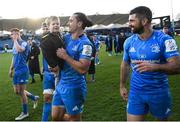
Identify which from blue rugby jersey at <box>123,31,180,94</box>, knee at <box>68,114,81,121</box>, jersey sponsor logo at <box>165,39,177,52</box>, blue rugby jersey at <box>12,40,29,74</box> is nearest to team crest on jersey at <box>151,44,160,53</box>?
blue rugby jersey at <box>123,31,180,94</box>

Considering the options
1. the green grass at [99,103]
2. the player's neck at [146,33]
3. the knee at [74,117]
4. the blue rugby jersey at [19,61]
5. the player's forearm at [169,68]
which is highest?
the player's neck at [146,33]

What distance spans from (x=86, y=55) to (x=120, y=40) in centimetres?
2716

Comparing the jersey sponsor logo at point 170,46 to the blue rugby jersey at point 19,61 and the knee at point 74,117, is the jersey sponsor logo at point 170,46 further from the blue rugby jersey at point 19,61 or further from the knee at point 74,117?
the blue rugby jersey at point 19,61

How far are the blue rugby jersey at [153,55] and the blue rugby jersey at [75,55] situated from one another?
71 centimetres

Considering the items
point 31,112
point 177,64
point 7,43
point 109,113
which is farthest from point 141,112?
point 7,43

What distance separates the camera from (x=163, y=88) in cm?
508

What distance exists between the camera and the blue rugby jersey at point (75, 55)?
5.57 m

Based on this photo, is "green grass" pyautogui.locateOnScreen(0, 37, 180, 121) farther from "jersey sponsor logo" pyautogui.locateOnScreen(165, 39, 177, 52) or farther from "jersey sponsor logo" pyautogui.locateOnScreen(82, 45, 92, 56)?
"jersey sponsor logo" pyautogui.locateOnScreen(165, 39, 177, 52)

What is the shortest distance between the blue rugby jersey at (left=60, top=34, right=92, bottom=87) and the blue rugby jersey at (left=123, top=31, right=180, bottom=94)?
71 cm

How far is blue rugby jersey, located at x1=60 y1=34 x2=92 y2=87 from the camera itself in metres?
5.57

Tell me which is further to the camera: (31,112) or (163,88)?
(31,112)

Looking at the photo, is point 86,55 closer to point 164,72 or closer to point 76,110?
point 76,110

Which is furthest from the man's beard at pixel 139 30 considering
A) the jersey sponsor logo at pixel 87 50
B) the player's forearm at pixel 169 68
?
the jersey sponsor logo at pixel 87 50

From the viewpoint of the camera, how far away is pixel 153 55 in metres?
5.01
